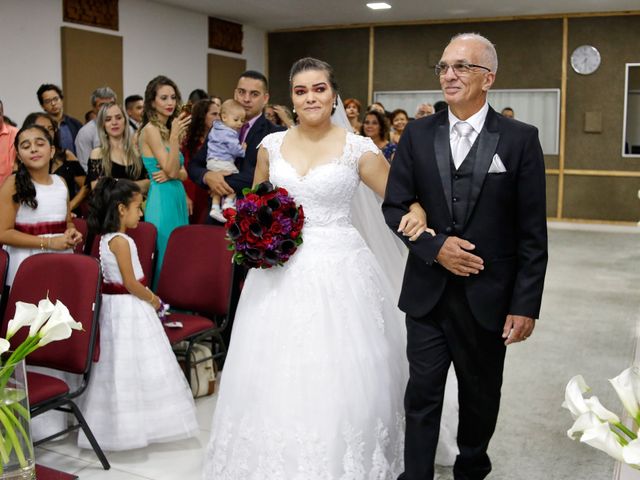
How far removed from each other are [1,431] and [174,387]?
2.07 m

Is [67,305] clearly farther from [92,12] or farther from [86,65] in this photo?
[92,12]

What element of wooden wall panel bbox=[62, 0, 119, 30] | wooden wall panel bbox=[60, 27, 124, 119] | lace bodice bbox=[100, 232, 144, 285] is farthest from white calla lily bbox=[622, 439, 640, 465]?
wooden wall panel bbox=[62, 0, 119, 30]

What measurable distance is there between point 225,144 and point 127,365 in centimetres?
170

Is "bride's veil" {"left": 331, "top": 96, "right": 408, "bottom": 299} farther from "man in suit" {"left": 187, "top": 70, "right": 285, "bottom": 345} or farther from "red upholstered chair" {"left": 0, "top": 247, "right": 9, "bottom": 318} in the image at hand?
"red upholstered chair" {"left": 0, "top": 247, "right": 9, "bottom": 318}

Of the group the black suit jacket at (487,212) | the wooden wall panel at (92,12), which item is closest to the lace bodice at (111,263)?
the black suit jacket at (487,212)

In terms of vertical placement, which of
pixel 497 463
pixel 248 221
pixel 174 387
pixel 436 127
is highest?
pixel 436 127

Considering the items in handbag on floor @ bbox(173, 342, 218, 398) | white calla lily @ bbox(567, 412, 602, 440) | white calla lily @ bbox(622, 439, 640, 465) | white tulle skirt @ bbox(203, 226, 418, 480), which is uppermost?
white calla lily @ bbox(567, 412, 602, 440)

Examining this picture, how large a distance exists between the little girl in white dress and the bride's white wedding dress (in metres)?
0.53

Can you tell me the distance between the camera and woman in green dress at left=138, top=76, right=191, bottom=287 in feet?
15.9

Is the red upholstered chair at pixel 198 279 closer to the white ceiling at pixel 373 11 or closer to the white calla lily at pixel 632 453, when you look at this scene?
the white calla lily at pixel 632 453

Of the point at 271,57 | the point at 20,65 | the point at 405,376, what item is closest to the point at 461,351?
the point at 405,376

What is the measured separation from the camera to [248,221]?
2.91m

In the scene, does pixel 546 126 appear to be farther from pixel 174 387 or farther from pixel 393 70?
pixel 174 387

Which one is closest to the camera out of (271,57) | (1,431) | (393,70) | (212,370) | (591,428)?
(591,428)
